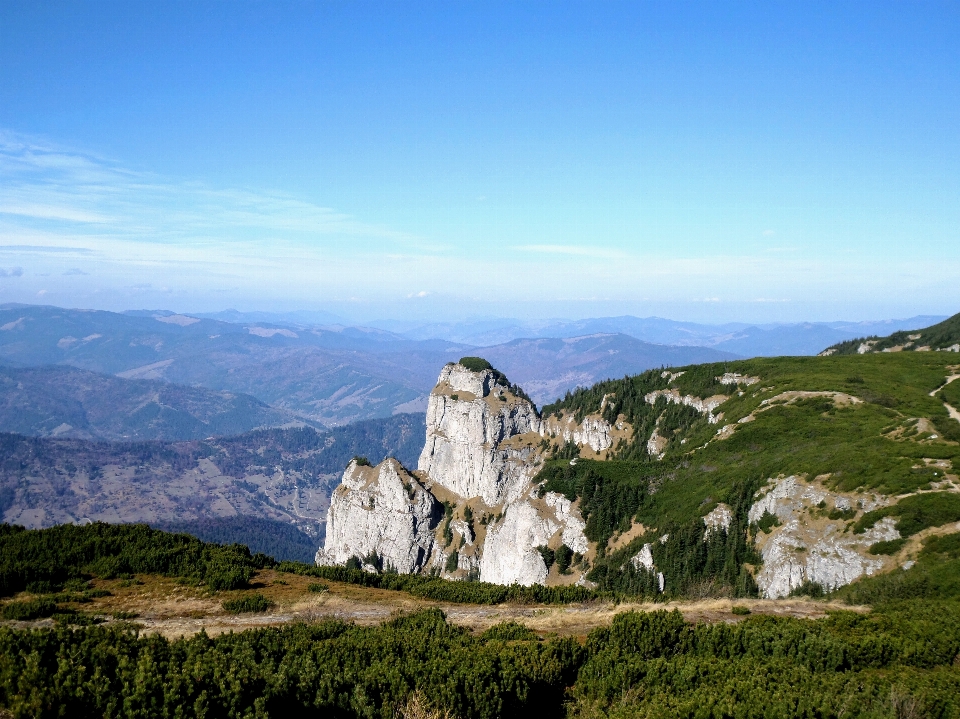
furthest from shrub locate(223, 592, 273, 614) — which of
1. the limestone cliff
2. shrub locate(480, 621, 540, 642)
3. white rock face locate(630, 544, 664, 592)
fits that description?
the limestone cliff

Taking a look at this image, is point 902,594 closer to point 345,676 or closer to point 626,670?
point 626,670

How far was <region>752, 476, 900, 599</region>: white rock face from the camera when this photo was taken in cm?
5212

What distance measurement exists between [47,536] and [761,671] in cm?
4513

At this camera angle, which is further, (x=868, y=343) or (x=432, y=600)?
(x=868, y=343)

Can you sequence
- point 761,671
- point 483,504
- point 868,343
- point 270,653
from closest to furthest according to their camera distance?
point 761,671, point 270,653, point 483,504, point 868,343

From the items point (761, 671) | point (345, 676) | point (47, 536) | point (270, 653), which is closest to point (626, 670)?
point (761, 671)

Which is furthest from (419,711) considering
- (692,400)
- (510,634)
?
(692,400)

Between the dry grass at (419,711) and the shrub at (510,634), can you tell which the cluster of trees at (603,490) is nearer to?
the shrub at (510,634)

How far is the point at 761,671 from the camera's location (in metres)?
18.6

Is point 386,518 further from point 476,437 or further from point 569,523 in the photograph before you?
point 569,523

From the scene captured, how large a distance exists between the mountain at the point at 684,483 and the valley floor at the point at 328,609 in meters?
18.8

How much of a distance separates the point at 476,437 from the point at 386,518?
34334 mm

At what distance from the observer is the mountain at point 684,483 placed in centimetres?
5756

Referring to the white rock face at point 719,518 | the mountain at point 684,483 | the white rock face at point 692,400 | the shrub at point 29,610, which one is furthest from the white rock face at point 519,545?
the shrub at point 29,610
